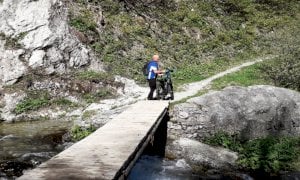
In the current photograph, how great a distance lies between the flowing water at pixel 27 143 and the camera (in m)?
16.7

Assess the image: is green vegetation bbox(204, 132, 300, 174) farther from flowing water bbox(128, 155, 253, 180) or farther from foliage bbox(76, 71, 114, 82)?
foliage bbox(76, 71, 114, 82)

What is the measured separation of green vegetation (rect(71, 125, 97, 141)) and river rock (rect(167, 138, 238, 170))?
12.9 ft

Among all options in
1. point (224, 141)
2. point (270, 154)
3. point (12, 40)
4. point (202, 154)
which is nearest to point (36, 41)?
point (12, 40)

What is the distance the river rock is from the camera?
1802 cm

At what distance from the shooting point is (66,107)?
1037 inches

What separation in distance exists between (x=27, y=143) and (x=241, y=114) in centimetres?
1036

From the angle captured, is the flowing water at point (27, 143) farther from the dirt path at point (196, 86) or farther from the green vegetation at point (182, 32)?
the green vegetation at point (182, 32)

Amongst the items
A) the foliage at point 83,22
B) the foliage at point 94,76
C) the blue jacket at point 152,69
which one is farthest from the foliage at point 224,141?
the foliage at point 83,22

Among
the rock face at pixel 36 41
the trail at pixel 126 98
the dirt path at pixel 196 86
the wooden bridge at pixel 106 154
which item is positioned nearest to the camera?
the wooden bridge at pixel 106 154

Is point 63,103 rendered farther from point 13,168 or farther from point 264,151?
point 264,151

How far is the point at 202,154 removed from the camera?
1841cm

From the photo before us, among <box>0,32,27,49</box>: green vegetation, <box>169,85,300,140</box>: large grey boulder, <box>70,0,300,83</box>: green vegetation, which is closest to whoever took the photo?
<box>169,85,300,140</box>: large grey boulder

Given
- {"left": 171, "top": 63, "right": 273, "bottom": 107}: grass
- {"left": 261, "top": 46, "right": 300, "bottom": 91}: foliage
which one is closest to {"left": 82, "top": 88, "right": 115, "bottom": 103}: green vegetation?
{"left": 171, "top": 63, "right": 273, "bottom": 107}: grass

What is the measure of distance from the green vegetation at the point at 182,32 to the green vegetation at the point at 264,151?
11.4 m
